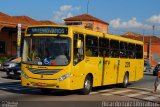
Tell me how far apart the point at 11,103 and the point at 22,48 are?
4.42 metres

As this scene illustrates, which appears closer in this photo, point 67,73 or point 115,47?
point 67,73

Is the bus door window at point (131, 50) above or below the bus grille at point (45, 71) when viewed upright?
above

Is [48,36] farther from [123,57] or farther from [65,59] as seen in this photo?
[123,57]

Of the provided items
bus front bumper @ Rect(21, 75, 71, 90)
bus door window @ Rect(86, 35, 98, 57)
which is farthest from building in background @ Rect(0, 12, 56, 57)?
bus front bumper @ Rect(21, 75, 71, 90)

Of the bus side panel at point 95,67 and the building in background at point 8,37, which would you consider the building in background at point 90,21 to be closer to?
the building in background at point 8,37

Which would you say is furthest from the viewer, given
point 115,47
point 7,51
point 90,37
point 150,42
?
point 150,42

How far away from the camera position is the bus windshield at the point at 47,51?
1728 centimetres

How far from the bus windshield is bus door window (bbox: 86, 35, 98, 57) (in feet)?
5.79

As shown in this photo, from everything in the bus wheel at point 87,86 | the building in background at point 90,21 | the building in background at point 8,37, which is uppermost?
the building in background at point 90,21

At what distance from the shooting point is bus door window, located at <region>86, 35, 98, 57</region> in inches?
746

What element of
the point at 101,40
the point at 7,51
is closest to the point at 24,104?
the point at 101,40

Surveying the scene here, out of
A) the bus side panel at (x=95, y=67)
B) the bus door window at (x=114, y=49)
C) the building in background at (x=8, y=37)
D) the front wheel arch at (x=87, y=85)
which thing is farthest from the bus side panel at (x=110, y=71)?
the building in background at (x=8, y=37)

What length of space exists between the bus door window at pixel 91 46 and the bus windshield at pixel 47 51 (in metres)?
1.77

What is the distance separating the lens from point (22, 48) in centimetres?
1825
